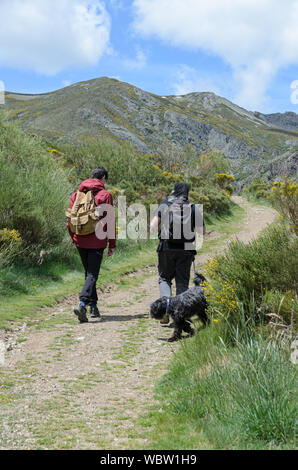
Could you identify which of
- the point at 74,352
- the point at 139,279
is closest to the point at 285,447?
the point at 74,352

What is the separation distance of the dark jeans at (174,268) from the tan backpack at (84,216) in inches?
46.2

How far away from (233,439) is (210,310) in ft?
6.62

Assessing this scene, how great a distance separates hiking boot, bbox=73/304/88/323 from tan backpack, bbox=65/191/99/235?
1.14 meters

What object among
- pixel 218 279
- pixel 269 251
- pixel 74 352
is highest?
pixel 269 251

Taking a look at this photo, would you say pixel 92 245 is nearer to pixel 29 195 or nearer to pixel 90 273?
pixel 90 273

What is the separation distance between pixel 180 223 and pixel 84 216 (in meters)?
1.52

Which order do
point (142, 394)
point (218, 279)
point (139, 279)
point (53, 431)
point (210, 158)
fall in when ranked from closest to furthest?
point (53, 431) → point (142, 394) → point (218, 279) → point (139, 279) → point (210, 158)

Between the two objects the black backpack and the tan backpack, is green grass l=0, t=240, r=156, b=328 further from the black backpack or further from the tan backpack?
the black backpack

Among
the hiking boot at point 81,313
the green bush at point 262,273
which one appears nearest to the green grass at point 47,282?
the hiking boot at point 81,313

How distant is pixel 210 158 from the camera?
35.8 metres

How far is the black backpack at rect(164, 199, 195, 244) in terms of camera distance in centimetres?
541

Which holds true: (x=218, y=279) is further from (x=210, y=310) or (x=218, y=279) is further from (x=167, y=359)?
(x=167, y=359)

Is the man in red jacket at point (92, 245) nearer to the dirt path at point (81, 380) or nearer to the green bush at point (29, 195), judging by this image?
the dirt path at point (81, 380)

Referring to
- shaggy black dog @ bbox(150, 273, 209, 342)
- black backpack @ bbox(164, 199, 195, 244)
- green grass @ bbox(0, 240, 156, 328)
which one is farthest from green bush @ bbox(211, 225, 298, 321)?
Answer: green grass @ bbox(0, 240, 156, 328)
